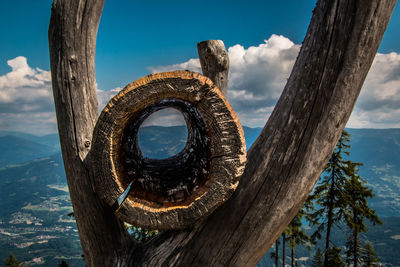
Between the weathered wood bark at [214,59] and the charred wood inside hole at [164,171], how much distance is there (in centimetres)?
128

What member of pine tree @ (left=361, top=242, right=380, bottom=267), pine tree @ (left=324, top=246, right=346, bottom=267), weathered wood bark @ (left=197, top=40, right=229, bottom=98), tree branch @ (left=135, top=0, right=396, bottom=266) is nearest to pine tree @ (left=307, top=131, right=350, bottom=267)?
pine tree @ (left=324, top=246, right=346, bottom=267)

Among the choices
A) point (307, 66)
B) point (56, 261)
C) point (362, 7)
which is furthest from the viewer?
point (56, 261)

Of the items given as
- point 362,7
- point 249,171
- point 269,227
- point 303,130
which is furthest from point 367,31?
point 269,227

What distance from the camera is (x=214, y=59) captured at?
352 cm

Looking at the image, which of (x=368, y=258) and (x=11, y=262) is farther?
(x=11, y=262)

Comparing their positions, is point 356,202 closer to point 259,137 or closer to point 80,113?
point 259,137

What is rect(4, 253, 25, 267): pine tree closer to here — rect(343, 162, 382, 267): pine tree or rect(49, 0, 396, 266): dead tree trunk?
rect(343, 162, 382, 267): pine tree

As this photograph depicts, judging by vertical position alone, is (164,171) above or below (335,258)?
above

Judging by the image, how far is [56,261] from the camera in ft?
626

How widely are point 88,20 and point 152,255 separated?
2.10m

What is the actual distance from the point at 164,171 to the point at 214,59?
1833 millimetres

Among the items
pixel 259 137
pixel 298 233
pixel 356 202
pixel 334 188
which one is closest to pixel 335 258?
pixel 298 233

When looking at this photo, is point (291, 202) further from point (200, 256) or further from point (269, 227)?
point (200, 256)

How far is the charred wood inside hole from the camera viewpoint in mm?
2061
